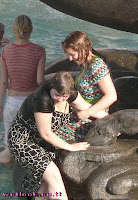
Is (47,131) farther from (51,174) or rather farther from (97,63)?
(97,63)

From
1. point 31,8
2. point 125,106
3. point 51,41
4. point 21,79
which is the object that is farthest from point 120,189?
point 31,8

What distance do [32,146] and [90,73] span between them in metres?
0.76

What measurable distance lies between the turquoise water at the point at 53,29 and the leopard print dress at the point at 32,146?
5.50 metres

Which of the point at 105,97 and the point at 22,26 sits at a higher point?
the point at 22,26

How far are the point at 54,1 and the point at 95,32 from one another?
333 inches

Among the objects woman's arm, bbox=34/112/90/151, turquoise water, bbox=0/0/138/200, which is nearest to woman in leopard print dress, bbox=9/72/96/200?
woman's arm, bbox=34/112/90/151

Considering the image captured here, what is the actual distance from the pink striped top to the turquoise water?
4823mm

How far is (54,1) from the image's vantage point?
335 centimetres

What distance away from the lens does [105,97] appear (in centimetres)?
348

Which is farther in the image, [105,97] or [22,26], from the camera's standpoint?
[22,26]

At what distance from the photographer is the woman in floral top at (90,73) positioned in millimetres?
3412

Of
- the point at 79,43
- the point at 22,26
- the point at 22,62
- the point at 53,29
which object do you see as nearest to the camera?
the point at 79,43

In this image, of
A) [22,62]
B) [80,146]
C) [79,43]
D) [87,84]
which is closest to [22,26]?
[22,62]

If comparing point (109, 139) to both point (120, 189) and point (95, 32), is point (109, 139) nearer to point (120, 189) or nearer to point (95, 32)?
point (120, 189)
